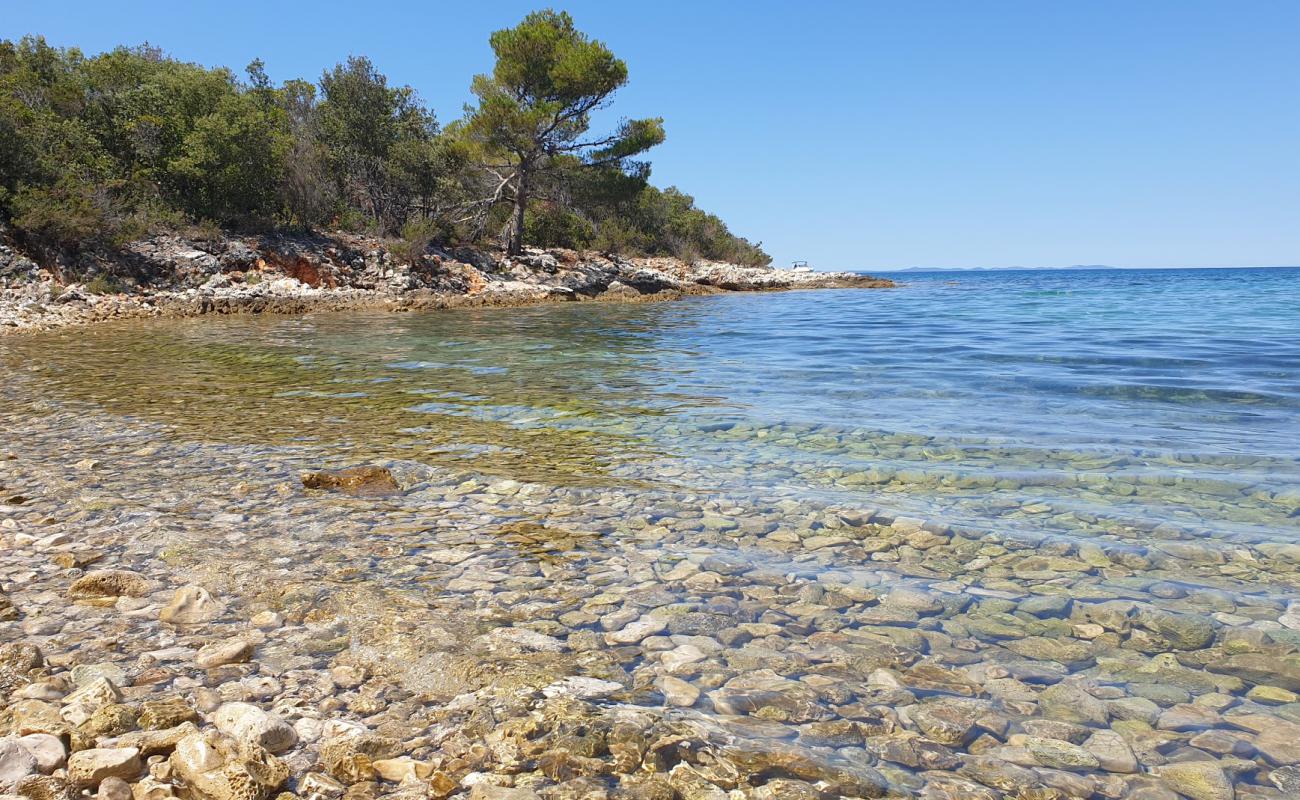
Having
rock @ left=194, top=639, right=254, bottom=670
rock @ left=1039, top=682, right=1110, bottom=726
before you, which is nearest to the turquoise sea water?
rock @ left=1039, top=682, right=1110, bottom=726

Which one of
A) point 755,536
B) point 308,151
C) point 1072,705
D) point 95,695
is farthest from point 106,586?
point 308,151

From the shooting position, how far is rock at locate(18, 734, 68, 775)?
7.32 feet

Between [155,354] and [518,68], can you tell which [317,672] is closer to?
[155,354]

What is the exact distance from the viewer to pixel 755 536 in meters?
4.52

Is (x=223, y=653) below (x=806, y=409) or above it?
below

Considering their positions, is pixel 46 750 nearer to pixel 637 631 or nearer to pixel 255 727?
pixel 255 727

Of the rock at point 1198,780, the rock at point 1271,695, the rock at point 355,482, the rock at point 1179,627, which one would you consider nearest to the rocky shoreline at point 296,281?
the rock at point 355,482

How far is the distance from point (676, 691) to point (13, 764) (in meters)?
2.12

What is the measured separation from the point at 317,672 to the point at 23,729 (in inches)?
35.5

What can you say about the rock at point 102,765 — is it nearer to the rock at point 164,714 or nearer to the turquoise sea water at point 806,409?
the rock at point 164,714

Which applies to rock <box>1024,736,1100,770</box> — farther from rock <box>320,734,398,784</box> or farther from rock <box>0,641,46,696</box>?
rock <box>0,641,46,696</box>

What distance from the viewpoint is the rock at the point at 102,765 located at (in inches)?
86.0

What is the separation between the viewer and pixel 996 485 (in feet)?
17.9

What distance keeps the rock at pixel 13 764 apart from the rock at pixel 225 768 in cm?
37
